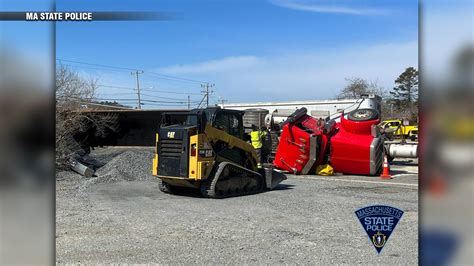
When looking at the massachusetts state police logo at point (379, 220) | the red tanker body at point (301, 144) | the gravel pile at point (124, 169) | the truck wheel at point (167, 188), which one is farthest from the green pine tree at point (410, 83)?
the red tanker body at point (301, 144)

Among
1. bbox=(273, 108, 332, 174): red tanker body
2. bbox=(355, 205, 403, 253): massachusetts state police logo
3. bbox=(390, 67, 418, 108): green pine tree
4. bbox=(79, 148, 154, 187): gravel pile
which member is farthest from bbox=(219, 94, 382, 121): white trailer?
bbox=(355, 205, 403, 253): massachusetts state police logo

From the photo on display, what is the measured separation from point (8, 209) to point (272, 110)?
20.0m

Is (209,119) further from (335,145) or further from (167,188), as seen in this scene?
(335,145)

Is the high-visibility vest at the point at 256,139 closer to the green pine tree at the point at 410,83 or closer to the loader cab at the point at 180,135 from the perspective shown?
the loader cab at the point at 180,135

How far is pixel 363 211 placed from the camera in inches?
95.7

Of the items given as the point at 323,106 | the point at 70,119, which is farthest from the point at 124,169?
the point at 323,106

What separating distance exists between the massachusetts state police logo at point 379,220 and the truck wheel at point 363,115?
13.1 metres

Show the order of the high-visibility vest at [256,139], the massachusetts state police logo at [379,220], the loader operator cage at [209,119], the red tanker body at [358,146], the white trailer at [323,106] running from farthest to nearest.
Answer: the white trailer at [323,106] < the high-visibility vest at [256,139] < the red tanker body at [358,146] < the loader operator cage at [209,119] < the massachusetts state police logo at [379,220]

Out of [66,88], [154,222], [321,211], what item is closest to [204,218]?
[154,222]

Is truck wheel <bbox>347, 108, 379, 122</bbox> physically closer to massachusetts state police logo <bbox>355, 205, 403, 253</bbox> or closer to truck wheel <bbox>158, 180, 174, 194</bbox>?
truck wheel <bbox>158, 180, 174, 194</bbox>

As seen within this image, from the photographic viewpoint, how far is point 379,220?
2.41m

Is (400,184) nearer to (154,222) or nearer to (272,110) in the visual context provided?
(154,222)

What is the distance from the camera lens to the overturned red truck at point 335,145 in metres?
14.6

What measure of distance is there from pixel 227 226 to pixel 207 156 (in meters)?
3.23
